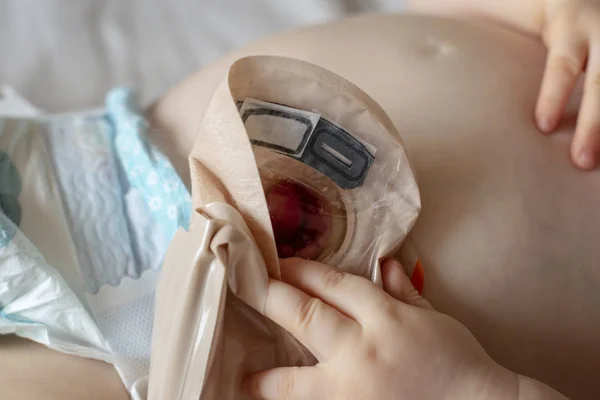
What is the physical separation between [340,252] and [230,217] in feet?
0.38

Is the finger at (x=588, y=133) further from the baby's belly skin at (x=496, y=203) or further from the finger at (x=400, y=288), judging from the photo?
the finger at (x=400, y=288)

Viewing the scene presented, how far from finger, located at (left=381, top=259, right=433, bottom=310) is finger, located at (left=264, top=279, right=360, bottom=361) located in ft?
0.22

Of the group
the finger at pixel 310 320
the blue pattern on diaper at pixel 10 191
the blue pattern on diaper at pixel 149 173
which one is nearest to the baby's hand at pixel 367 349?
the finger at pixel 310 320

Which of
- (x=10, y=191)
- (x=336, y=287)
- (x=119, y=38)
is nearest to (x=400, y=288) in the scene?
(x=336, y=287)

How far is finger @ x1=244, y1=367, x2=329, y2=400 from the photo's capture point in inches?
19.8

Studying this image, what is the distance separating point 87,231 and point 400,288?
0.35m

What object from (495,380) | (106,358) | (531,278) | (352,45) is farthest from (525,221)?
(106,358)

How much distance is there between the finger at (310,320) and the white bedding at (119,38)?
2.14ft

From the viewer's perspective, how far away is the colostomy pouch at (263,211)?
49cm

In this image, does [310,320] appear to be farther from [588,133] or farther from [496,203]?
[588,133]

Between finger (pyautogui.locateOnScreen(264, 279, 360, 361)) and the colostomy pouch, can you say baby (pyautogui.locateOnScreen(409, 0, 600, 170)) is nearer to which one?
the colostomy pouch

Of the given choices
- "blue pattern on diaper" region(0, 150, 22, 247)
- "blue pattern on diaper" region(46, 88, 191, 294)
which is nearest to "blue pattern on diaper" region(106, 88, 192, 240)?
"blue pattern on diaper" region(46, 88, 191, 294)

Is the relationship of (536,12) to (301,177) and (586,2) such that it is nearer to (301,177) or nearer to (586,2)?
(586,2)

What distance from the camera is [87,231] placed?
692mm
